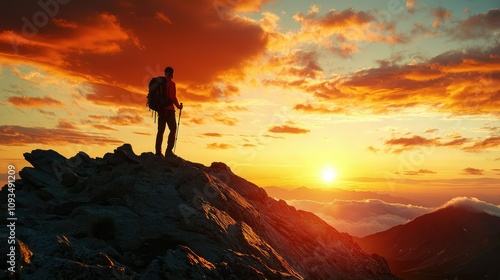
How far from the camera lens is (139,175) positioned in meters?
25.6

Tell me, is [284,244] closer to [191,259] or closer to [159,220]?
[159,220]

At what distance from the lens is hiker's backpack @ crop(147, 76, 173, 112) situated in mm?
27219

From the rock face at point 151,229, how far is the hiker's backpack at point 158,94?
13.1 feet

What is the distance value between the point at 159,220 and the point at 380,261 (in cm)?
2526

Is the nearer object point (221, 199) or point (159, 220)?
point (159, 220)

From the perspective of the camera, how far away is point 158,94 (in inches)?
1071

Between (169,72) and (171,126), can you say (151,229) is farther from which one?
(169,72)

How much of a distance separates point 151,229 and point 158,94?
33.0ft

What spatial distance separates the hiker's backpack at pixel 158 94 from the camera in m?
27.2

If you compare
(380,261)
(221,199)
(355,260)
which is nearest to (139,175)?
(221,199)

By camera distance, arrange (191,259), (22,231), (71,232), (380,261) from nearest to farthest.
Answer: (191,259) → (22,231) → (71,232) → (380,261)

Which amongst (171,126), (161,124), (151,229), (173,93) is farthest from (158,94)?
(151,229)

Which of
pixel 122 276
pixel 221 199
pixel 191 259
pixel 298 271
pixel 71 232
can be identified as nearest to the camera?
pixel 122 276

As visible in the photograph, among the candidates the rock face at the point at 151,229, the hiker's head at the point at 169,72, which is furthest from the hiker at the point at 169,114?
the rock face at the point at 151,229
